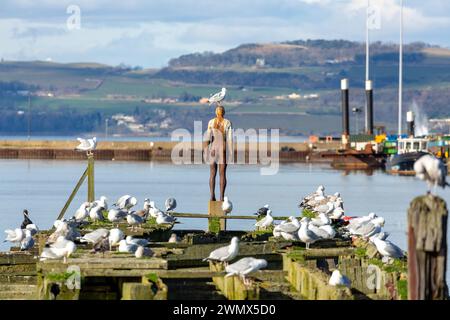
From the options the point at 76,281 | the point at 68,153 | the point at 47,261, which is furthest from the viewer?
Result: the point at 68,153

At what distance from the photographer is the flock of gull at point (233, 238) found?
18344 millimetres

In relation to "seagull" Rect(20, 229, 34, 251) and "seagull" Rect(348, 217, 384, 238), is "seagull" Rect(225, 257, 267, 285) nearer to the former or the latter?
"seagull" Rect(348, 217, 384, 238)

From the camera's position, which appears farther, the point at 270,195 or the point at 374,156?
the point at 374,156

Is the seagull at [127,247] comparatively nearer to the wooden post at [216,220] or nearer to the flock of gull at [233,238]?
the flock of gull at [233,238]

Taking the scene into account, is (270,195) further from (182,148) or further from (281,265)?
(182,148)

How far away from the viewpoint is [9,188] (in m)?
77.3

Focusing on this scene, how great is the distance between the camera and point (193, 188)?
80125mm

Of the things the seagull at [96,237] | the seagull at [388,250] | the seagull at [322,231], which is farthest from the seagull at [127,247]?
the seagull at [388,250]

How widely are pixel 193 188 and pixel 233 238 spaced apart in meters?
59.5

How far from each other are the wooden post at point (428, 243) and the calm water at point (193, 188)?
23.3 m

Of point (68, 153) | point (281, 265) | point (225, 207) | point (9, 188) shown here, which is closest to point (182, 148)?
point (68, 153)

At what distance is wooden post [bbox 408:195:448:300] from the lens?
49.4 ft

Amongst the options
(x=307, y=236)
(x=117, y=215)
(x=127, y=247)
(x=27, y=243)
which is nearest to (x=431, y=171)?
(x=127, y=247)
